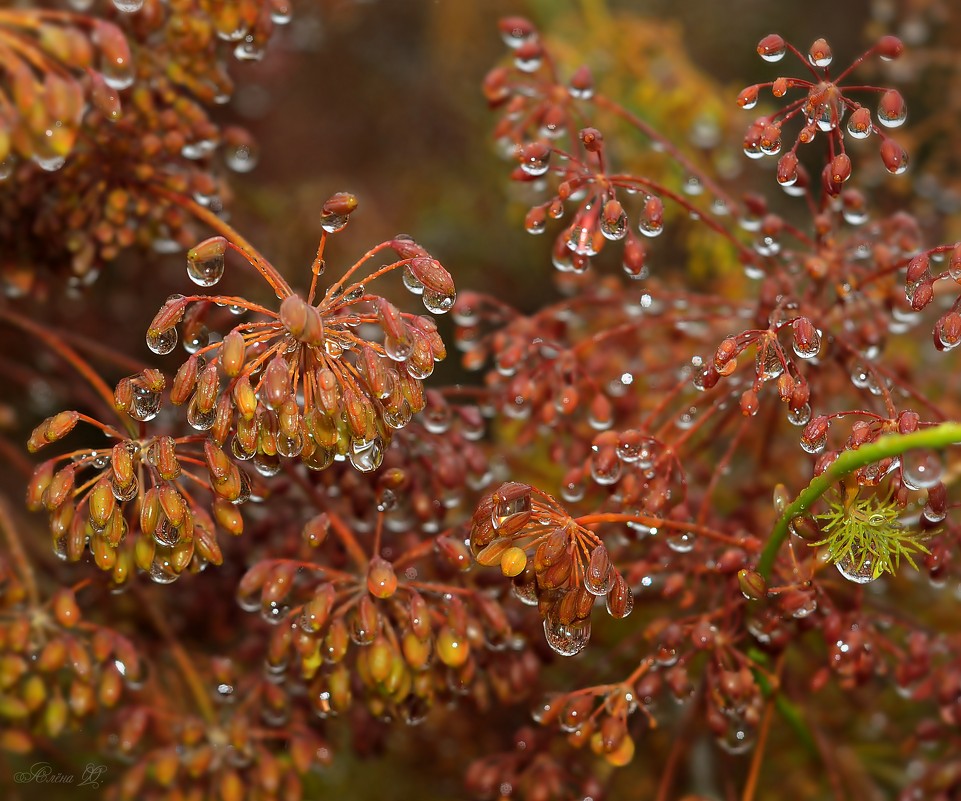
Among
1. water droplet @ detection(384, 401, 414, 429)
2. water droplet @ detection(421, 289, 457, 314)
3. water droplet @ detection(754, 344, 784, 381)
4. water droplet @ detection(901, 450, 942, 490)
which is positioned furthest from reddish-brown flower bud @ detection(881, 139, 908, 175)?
water droplet @ detection(384, 401, 414, 429)

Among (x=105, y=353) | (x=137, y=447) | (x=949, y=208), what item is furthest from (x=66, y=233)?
(x=949, y=208)

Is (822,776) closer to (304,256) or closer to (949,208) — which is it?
(949,208)

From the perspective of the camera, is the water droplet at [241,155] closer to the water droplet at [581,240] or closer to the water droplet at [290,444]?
the water droplet at [581,240]

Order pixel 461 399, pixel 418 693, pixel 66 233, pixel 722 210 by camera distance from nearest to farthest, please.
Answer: pixel 418 693, pixel 66 233, pixel 722 210, pixel 461 399

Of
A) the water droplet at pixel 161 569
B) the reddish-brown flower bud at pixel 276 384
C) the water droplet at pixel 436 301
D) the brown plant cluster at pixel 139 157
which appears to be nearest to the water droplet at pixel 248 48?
the brown plant cluster at pixel 139 157

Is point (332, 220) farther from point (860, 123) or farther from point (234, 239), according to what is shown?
point (860, 123)

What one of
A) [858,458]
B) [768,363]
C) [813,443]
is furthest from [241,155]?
[858,458]

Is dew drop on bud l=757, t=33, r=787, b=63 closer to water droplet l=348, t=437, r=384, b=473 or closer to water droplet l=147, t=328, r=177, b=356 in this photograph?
water droplet l=348, t=437, r=384, b=473
